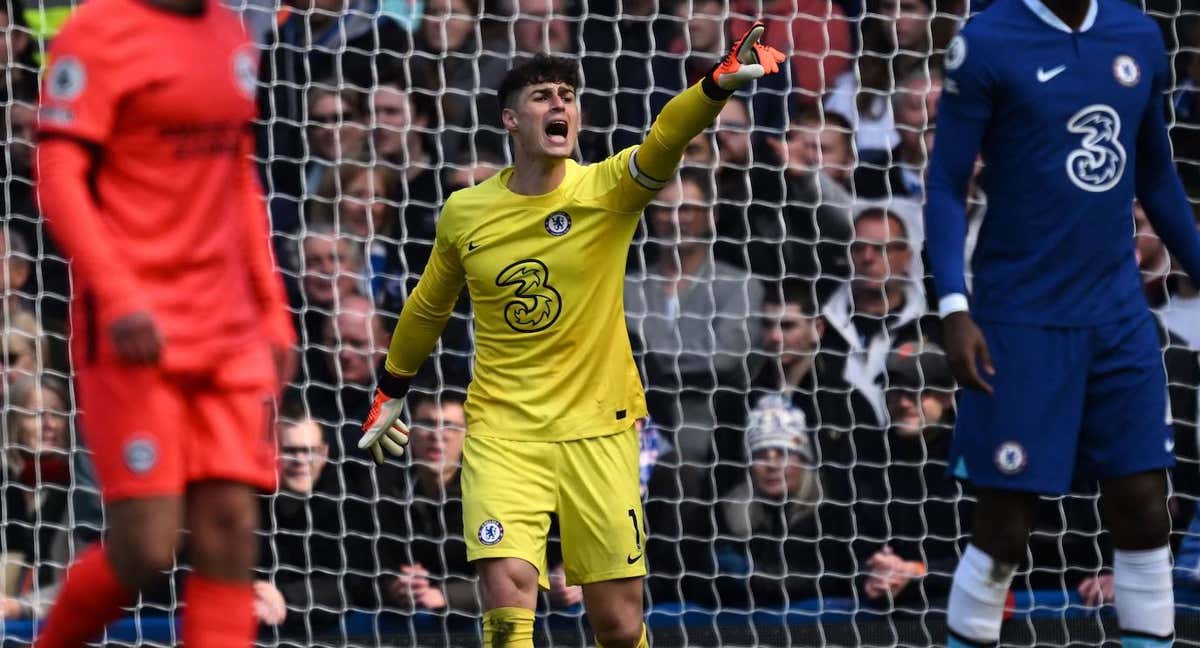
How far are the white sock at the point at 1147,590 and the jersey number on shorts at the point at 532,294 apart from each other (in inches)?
59.6

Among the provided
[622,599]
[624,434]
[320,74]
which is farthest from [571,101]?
[320,74]

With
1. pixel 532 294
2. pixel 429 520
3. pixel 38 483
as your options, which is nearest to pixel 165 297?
pixel 532 294

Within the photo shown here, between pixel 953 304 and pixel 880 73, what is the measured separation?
3.17 m

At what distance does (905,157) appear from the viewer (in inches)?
284

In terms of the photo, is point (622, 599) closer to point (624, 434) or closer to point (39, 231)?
point (624, 434)

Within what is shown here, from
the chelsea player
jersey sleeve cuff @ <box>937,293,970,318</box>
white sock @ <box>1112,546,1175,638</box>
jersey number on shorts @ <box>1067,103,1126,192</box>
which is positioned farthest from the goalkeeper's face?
white sock @ <box>1112,546,1175,638</box>

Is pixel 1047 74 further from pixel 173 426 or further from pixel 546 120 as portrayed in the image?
pixel 173 426

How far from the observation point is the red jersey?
3668 mm

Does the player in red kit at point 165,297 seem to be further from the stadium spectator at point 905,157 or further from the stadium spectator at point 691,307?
the stadium spectator at point 905,157

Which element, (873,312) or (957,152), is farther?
(873,312)

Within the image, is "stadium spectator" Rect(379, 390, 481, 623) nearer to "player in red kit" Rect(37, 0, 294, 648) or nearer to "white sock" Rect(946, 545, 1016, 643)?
"white sock" Rect(946, 545, 1016, 643)

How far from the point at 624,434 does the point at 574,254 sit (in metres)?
0.48

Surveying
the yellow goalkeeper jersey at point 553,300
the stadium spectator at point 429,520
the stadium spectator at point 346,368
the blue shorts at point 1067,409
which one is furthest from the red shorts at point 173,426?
the stadium spectator at point 346,368

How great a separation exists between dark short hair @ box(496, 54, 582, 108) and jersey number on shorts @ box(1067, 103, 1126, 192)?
1412mm
